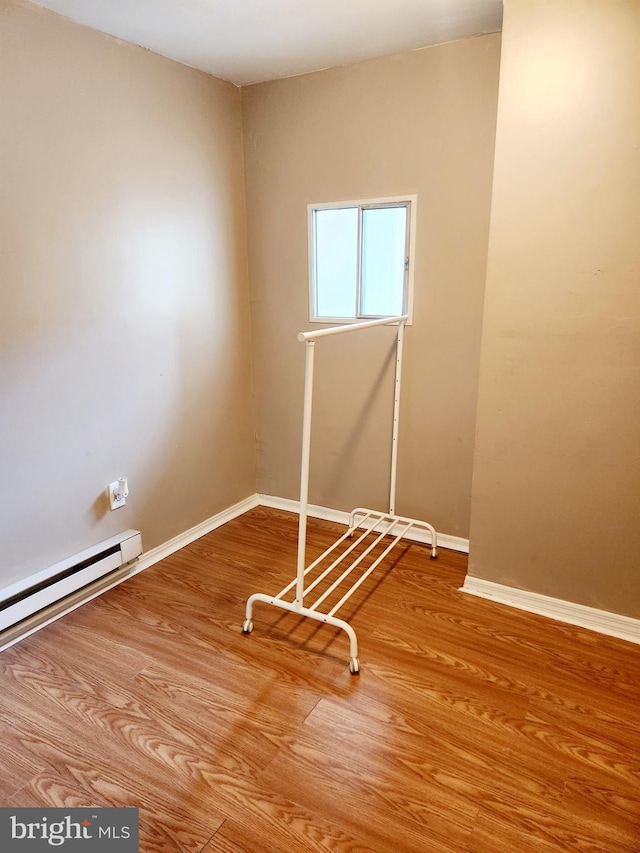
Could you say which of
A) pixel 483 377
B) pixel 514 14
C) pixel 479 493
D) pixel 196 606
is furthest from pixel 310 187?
pixel 196 606

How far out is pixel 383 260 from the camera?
2.69 m

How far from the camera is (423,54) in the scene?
234 cm

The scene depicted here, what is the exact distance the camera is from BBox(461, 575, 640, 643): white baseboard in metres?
2.07

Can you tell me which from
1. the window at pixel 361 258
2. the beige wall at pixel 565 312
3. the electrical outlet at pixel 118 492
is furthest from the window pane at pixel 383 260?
the electrical outlet at pixel 118 492

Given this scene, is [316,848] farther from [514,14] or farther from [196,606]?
[514,14]

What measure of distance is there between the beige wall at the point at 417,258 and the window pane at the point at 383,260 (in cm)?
11

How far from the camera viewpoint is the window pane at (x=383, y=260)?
2.62 m

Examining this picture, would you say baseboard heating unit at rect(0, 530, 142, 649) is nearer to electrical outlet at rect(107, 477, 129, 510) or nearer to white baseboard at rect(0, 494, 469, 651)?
white baseboard at rect(0, 494, 469, 651)

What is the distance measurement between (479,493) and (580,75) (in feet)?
5.14

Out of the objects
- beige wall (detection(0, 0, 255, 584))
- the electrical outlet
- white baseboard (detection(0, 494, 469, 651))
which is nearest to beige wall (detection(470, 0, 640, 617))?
white baseboard (detection(0, 494, 469, 651))

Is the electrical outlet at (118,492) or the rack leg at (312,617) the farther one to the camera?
the electrical outlet at (118,492)

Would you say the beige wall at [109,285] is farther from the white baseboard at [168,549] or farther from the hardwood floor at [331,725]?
the hardwood floor at [331,725]

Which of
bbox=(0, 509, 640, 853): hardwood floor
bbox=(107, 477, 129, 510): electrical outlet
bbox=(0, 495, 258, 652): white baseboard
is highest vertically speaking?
bbox=(107, 477, 129, 510): electrical outlet

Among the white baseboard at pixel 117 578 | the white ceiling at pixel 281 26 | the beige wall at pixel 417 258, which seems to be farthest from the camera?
the beige wall at pixel 417 258
